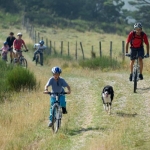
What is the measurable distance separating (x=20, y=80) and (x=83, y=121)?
6.18 metres

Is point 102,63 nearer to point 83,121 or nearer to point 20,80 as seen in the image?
point 20,80

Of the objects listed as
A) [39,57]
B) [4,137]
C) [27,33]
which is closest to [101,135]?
[4,137]

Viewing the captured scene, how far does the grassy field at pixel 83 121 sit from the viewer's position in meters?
9.10

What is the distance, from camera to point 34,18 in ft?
216

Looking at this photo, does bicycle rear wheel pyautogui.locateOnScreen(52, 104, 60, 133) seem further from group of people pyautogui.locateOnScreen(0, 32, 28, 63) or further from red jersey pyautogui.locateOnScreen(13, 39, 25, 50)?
red jersey pyautogui.locateOnScreen(13, 39, 25, 50)

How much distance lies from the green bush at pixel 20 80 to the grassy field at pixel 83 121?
45 centimetres

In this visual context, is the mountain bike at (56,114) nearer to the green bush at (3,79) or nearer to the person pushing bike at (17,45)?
the green bush at (3,79)

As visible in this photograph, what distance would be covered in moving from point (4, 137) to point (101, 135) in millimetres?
2177

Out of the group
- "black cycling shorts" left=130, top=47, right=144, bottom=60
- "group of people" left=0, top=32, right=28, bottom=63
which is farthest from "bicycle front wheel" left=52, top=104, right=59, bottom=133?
"group of people" left=0, top=32, right=28, bottom=63

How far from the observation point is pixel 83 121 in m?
11.0

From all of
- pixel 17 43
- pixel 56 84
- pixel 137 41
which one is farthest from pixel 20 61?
pixel 56 84

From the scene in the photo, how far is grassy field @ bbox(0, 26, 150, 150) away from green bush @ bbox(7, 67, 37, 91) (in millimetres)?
454

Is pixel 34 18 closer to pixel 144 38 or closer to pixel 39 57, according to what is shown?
pixel 39 57

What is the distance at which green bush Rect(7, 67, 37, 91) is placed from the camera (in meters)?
16.6
